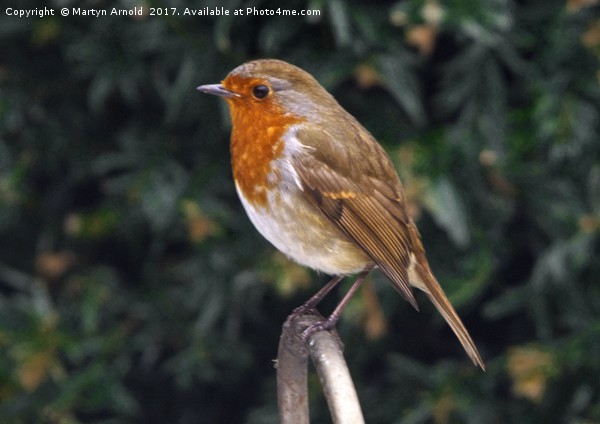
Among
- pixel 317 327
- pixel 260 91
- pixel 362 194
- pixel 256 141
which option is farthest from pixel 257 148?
pixel 317 327

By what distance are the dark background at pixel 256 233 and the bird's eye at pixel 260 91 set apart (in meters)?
0.55

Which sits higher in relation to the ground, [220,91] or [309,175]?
[220,91]

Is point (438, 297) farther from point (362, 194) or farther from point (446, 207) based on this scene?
point (446, 207)

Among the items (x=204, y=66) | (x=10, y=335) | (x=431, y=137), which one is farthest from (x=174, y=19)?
(x=10, y=335)

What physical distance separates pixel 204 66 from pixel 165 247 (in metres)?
0.67

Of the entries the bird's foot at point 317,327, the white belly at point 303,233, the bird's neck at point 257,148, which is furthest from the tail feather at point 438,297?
the bird's neck at point 257,148

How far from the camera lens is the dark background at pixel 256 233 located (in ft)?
11.4

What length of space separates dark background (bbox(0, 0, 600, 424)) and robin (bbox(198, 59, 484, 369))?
1.51 feet

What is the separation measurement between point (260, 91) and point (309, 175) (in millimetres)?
221

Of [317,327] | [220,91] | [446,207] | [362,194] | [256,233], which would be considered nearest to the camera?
[317,327]

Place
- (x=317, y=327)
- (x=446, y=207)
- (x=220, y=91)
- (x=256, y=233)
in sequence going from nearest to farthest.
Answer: (x=317, y=327) < (x=220, y=91) < (x=446, y=207) < (x=256, y=233)

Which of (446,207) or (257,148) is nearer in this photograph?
(257,148)

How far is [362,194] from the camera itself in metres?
2.96

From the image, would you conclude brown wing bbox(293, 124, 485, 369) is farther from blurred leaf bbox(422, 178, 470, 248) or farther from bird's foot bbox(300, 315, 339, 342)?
blurred leaf bbox(422, 178, 470, 248)
